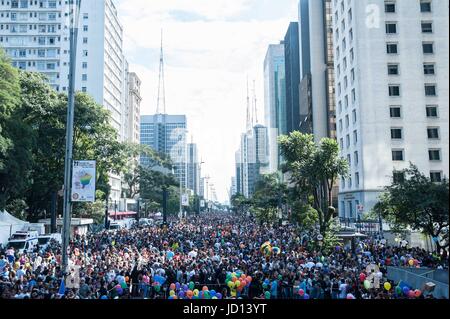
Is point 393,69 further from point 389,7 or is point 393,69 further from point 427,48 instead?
point 389,7

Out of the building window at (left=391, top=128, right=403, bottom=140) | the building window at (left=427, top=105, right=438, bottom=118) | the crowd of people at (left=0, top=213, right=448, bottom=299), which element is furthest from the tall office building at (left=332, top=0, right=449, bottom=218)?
the crowd of people at (left=0, top=213, right=448, bottom=299)

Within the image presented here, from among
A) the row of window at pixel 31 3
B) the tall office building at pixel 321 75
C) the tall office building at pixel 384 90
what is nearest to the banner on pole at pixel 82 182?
the tall office building at pixel 384 90

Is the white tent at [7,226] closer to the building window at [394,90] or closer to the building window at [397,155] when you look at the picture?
the building window at [397,155]

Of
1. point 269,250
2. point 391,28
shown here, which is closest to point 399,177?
point 269,250

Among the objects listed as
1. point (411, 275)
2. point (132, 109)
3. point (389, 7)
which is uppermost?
point (132, 109)

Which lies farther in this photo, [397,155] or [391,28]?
[391,28]

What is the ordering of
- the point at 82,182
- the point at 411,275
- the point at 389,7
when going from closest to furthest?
1. the point at 82,182
2. the point at 411,275
3. the point at 389,7

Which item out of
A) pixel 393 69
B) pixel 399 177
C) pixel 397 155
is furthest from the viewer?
pixel 393 69
